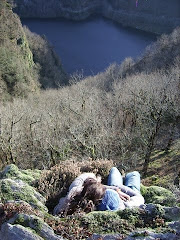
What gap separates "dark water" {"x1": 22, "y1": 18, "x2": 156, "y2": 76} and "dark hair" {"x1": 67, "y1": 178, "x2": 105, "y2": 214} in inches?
3026

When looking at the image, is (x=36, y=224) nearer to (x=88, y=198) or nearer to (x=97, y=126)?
(x=88, y=198)

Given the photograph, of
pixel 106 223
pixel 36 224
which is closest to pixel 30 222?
pixel 36 224

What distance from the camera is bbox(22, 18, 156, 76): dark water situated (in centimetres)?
9250

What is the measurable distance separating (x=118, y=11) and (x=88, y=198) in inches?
4994

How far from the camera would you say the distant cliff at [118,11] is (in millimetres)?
117938

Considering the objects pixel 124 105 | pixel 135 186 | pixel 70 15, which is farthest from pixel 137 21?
pixel 135 186

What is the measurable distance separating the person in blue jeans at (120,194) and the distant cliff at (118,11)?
365 feet

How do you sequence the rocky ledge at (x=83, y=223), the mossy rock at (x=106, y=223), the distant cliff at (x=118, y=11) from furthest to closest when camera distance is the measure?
the distant cliff at (x=118, y=11)
the mossy rock at (x=106, y=223)
the rocky ledge at (x=83, y=223)

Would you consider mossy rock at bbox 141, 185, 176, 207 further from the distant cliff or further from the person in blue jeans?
the distant cliff

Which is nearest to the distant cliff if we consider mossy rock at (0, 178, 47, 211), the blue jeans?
the blue jeans

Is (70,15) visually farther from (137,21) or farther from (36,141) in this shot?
(36,141)

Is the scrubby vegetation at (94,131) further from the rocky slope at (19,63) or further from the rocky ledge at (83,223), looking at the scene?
the rocky slope at (19,63)

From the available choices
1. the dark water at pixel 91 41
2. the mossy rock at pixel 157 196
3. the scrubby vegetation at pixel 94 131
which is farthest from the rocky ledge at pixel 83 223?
the dark water at pixel 91 41

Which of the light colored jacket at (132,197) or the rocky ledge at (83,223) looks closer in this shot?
the rocky ledge at (83,223)
